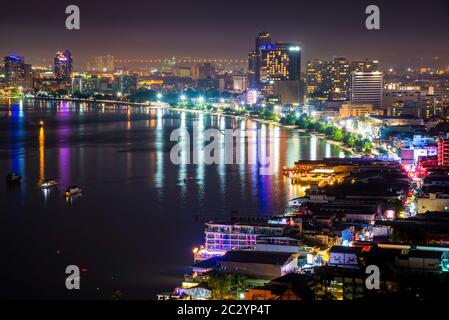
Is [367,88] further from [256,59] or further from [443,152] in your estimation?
[443,152]

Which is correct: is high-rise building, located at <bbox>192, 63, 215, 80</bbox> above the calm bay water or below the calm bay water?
above

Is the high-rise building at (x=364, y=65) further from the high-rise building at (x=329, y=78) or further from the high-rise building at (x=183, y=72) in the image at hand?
the high-rise building at (x=183, y=72)

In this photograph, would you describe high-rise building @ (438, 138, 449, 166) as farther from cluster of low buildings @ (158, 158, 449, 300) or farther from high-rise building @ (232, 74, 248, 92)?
high-rise building @ (232, 74, 248, 92)

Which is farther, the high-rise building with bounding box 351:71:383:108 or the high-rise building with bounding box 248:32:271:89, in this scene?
the high-rise building with bounding box 248:32:271:89

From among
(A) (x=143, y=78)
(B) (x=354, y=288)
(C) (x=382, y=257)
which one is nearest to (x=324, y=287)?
(B) (x=354, y=288)

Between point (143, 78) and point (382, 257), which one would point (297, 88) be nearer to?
point (143, 78)

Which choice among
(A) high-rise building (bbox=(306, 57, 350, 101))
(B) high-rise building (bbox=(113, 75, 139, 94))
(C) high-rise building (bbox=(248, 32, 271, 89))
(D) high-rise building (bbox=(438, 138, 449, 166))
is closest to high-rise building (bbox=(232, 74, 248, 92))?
(C) high-rise building (bbox=(248, 32, 271, 89))

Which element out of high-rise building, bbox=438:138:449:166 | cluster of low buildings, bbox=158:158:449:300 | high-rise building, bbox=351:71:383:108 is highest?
high-rise building, bbox=351:71:383:108

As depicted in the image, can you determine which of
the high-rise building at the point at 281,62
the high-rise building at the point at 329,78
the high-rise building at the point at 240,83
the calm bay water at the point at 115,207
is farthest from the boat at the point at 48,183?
the high-rise building at the point at 240,83
